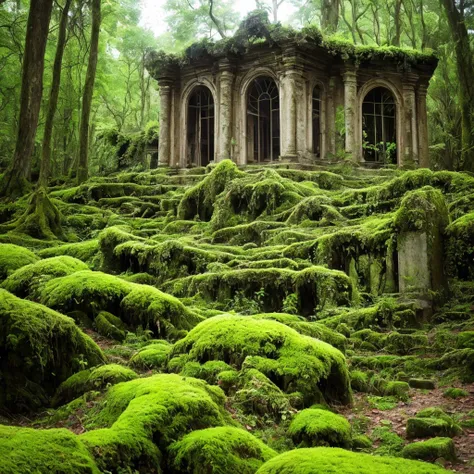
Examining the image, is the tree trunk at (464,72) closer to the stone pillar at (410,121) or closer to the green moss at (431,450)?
the stone pillar at (410,121)

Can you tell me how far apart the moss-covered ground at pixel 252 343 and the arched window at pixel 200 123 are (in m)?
12.9

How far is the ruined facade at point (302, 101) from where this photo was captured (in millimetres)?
23534

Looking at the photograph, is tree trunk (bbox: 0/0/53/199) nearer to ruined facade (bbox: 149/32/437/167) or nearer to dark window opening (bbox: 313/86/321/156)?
ruined facade (bbox: 149/32/437/167)

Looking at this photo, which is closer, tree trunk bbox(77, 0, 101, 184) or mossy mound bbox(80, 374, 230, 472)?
mossy mound bbox(80, 374, 230, 472)

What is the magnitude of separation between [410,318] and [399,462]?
6023 mm

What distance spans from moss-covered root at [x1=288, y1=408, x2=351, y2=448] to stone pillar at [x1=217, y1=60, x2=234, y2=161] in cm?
2031

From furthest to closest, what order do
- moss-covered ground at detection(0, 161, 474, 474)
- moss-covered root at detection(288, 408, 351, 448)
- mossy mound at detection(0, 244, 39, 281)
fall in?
mossy mound at detection(0, 244, 39, 281) → moss-covered root at detection(288, 408, 351, 448) → moss-covered ground at detection(0, 161, 474, 474)

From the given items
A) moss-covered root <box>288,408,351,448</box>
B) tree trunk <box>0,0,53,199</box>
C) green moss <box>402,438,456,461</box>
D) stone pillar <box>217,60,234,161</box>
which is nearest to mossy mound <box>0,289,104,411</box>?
moss-covered root <box>288,408,351,448</box>

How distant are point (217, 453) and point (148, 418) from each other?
24.3 inches

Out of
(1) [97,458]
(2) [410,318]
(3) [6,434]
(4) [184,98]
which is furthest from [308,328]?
(4) [184,98]

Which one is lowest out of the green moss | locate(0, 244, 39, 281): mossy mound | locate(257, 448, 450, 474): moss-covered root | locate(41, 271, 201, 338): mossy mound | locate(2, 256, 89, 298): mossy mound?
the green moss

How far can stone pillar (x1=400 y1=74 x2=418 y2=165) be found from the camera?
83.9 feet

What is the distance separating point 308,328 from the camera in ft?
24.2

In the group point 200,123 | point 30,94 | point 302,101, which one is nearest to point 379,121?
point 302,101
